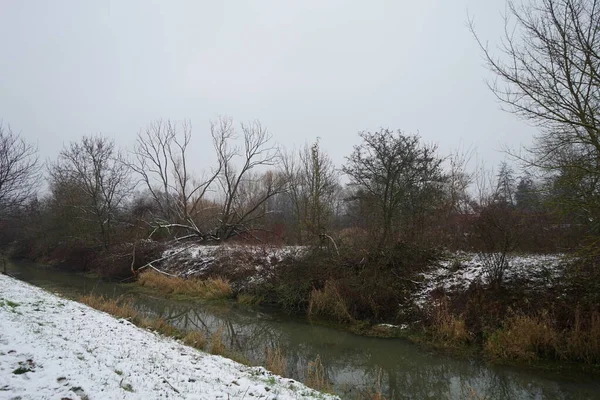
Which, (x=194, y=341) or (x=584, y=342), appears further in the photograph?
(x=194, y=341)

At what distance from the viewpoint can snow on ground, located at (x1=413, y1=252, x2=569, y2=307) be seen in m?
11.3

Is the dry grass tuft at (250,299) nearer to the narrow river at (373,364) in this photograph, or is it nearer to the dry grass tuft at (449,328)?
the narrow river at (373,364)

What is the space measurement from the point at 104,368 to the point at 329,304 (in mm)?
9624

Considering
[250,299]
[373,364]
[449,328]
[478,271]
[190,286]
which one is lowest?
[373,364]

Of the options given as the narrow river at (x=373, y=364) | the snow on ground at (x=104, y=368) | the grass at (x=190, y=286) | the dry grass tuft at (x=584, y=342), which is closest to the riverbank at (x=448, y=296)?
the dry grass tuft at (x=584, y=342)

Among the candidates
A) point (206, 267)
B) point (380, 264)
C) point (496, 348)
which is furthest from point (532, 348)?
point (206, 267)

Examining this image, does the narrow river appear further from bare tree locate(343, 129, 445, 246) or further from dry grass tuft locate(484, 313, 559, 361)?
bare tree locate(343, 129, 445, 246)

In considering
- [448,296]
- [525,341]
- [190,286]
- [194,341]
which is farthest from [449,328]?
[190,286]

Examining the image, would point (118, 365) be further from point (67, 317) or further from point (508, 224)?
point (508, 224)

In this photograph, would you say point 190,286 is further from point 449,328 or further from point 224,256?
point 449,328

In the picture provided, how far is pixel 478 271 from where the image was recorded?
12383mm

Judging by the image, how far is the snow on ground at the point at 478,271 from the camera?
11.3 metres

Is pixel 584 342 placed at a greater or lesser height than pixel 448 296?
lesser

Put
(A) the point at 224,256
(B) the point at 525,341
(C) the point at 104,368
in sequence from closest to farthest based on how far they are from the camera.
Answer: (C) the point at 104,368 → (B) the point at 525,341 → (A) the point at 224,256
